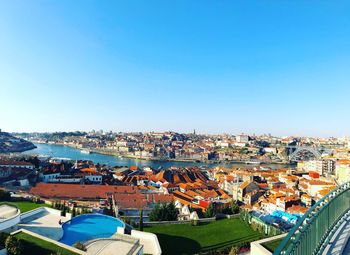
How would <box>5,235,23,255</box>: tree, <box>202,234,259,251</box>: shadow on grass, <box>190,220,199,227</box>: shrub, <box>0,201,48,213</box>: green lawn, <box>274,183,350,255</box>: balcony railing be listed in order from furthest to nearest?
<box>0,201,48,213</box>: green lawn, <box>190,220,199,227</box>: shrub, <box>202,234,259,251</box>: shadow on grass, <box>5,235,23,255</box>: tree, <box>274,183,350,255</box>: balcony railing

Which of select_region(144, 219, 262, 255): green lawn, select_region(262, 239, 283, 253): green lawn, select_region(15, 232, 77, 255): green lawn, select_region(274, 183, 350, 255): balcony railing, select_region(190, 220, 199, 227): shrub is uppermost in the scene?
select_region(274, 183, 350, 255): balcony railing

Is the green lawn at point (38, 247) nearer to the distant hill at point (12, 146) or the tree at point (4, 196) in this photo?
the tree at point (4, 196)

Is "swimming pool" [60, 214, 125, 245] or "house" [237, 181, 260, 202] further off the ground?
"swimming pool" [60, 214, 125, 245]

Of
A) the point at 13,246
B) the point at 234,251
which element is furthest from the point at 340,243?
the point at 13,246

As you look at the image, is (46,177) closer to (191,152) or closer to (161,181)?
(161,181)

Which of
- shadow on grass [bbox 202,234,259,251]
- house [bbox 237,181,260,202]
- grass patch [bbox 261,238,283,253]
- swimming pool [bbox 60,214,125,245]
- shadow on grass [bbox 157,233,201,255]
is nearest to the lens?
grass patch [bbox 261,238,283,253]

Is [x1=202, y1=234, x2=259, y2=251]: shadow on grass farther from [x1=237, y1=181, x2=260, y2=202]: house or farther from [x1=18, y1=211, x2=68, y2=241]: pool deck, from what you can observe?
[x1=237, y1=181, x2=260, y2=202]: house

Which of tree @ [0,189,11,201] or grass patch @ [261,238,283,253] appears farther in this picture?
tree @ [0,189,11,201]

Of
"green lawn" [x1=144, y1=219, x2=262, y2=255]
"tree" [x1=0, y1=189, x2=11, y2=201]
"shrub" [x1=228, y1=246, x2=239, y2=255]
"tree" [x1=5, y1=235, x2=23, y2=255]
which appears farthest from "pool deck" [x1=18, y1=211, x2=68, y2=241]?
"shrub" [x1=228, y1=246, x2=239, y2=255]
